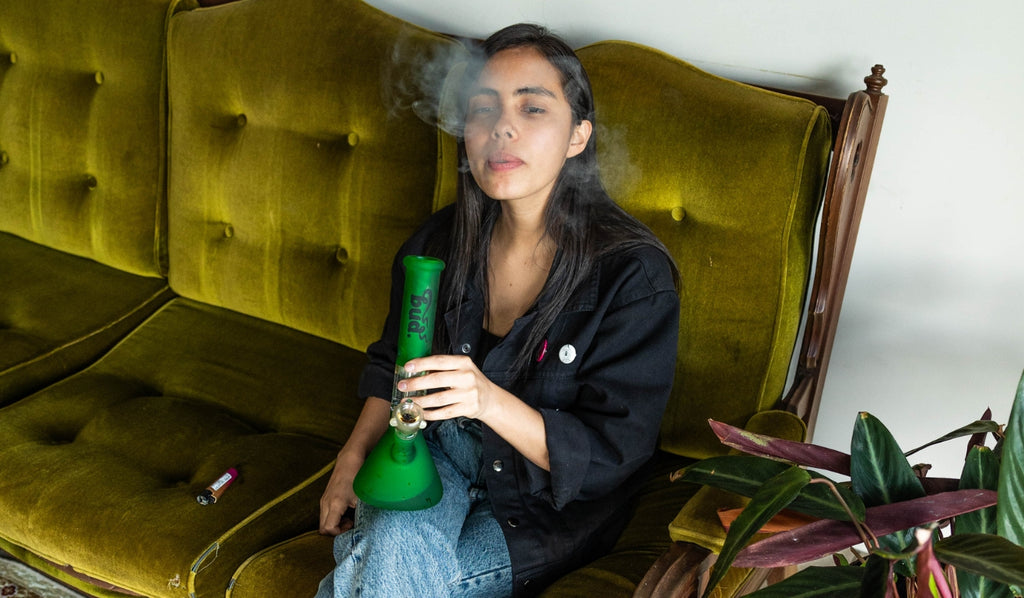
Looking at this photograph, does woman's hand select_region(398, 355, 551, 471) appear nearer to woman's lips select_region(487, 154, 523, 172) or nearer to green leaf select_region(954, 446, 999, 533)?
woman's lips select_region(487, 154, 523, 172)

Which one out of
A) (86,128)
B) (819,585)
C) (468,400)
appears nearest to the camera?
(819,585)

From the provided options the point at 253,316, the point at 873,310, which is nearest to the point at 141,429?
the point at 253,316

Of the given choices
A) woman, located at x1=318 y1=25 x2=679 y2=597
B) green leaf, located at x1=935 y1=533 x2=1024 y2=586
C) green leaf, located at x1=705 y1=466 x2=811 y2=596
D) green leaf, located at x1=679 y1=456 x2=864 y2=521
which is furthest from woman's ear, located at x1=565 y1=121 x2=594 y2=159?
green leaf, located at x1=935 y1=533 x2=1024 y2=586

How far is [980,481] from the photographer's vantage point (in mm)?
1003

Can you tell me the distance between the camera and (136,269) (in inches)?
90.1

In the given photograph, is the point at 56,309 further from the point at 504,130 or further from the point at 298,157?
the point at 504,130

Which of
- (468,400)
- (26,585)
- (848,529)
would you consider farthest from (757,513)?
(26,585)

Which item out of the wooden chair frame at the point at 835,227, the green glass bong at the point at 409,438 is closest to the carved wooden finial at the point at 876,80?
the wooden chair frame at the point at 835,227

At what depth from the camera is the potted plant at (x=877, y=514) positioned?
855 mm

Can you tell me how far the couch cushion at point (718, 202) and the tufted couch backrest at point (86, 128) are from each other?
1.21m

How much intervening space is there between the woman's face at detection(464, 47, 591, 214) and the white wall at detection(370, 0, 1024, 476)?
517mm

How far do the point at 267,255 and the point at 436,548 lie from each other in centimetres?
100

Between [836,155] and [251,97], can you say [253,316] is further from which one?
[836,155]

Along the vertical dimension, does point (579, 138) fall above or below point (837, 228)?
above
